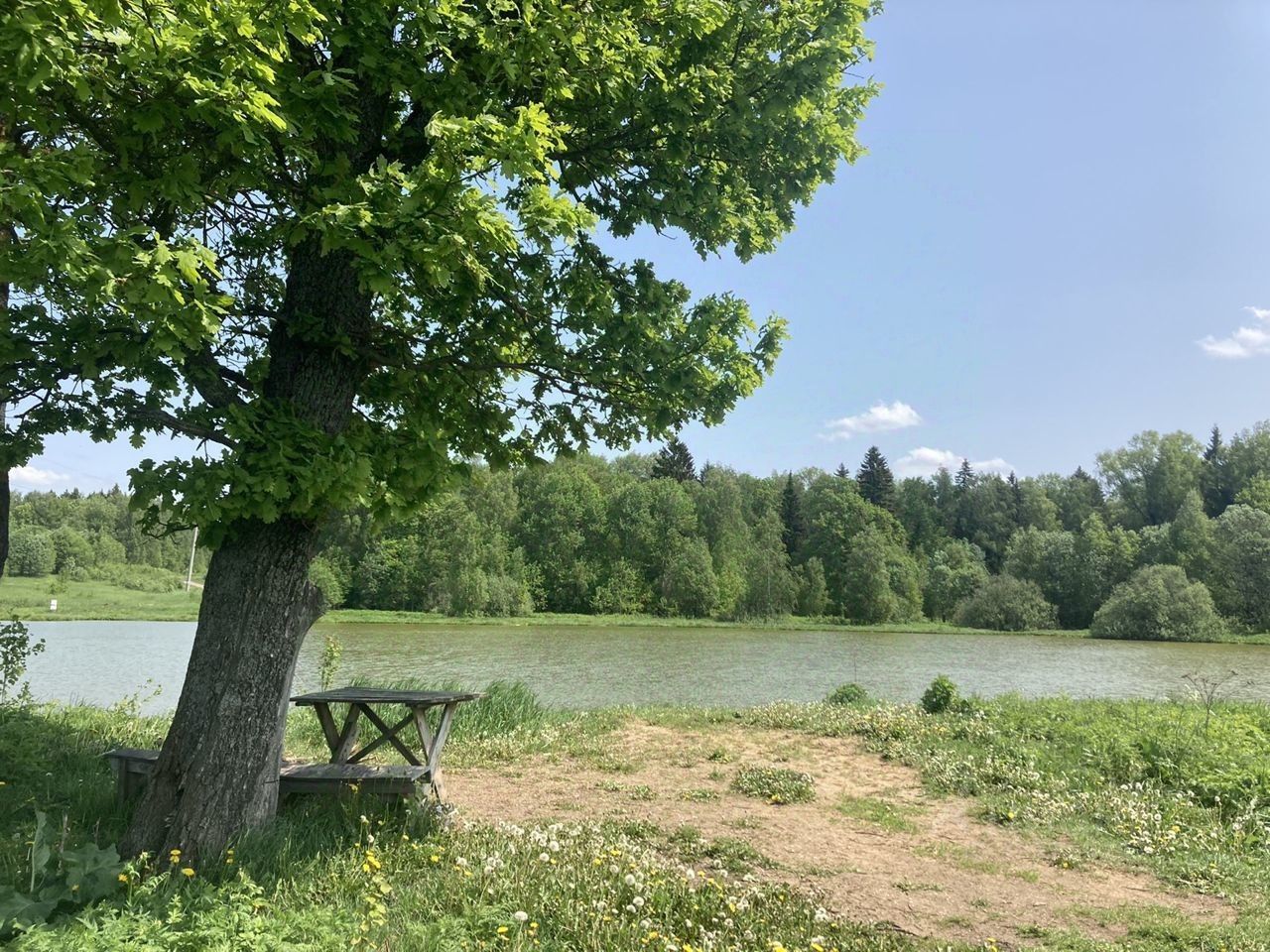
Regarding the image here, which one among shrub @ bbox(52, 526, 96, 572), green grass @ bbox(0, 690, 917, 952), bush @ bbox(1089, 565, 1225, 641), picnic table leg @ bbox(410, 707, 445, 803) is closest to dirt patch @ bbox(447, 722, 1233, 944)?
picnic table leg @ bbox(410, 707, 445, 803)

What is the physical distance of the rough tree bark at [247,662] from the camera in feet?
13.5

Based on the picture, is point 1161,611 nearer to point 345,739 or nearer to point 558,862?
point 345,739

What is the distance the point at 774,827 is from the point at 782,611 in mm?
53209

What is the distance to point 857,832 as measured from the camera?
20.7ft

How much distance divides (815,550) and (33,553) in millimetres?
64143

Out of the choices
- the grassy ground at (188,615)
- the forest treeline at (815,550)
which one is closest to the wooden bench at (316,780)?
the grassy ground at (188,615)

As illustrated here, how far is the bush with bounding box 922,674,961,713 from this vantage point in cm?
1173

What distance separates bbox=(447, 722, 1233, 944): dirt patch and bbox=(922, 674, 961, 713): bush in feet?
8.84

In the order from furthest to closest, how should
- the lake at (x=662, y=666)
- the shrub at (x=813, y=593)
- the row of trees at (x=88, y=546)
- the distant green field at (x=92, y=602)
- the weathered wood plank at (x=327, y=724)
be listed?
1. the row of trees at (x=88, y=546)
2. the shrub at (x=813, y=593)
3. the distant green field at (x=92, y=602)
4. the lake at (x=662, y=666)
5. the weathered wood plank at (x=327, y=724)

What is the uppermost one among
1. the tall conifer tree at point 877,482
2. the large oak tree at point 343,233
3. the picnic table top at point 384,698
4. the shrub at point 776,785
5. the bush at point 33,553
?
the tall conifer tree at point 877,482

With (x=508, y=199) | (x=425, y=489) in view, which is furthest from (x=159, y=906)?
(x=508, y=199)

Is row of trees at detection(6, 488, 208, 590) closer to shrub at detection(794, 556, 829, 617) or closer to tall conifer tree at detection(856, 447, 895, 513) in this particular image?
shrub at detection(794, 556, 829, 617)

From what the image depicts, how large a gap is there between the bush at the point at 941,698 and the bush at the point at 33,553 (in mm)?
69183

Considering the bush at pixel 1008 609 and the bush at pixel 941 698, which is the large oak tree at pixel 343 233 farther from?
the bush at pixel 1008 609
